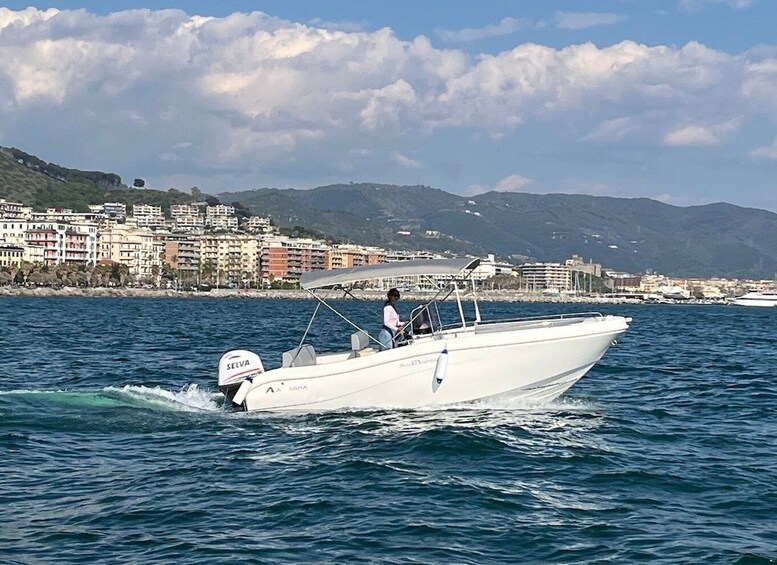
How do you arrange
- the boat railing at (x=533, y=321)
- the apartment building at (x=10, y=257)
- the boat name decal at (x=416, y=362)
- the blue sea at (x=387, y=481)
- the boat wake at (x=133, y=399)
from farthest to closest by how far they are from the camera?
the apartment building at (x=10, y=257) → the boat wake at (x=133, y=399) → the boat railing at (x=533, y=321) → the boat name decal at (x=416, y=362) → the blue sea at (x=387, y=481)

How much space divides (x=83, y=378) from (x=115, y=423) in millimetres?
8677

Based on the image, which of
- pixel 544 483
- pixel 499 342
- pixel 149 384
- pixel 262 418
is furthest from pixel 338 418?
pixel 149 384

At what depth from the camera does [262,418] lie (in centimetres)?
1755

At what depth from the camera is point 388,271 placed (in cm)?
1858

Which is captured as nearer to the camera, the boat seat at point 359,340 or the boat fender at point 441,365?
the boat fender at point 441,365

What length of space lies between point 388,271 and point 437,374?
2.31 meters

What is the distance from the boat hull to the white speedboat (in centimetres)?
2

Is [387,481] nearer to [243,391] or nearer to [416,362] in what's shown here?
[416,362]

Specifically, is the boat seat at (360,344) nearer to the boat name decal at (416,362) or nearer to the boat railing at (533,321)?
the boat name decal at (416,362)

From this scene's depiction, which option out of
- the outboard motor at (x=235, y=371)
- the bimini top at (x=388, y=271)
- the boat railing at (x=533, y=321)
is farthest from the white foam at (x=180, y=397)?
the boat railing at (x=533, y=321)

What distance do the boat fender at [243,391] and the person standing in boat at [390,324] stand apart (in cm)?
227

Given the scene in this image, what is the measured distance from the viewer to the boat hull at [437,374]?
1734 centimetres

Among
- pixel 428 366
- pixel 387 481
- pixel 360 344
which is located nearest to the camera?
pixel 387 481

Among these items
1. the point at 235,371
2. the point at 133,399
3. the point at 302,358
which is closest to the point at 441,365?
the point at 302,358
